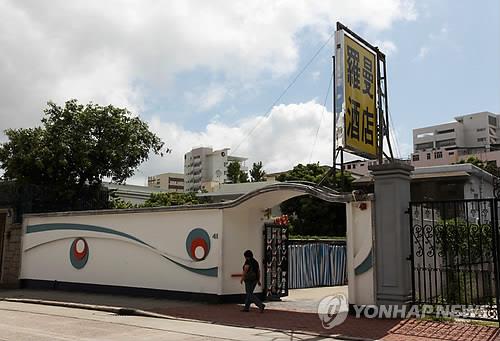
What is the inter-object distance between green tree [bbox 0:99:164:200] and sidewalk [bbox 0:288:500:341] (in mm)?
6437

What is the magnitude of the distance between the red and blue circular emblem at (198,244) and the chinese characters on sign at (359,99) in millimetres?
5267

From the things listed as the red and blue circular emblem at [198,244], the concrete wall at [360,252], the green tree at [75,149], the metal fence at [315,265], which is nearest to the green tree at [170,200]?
the green tree at [75,149]

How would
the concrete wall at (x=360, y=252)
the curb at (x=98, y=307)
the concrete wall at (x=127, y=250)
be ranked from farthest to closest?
the concrete wall at (x=127, y=250)
the curb at (x=98, y=307)
the concrete wall at (x=360, y=252)

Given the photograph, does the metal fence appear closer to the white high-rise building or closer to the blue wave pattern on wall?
the blue wave pattern on wall

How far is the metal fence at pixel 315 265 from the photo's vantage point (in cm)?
2039

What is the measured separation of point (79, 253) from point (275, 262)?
23.0 feet

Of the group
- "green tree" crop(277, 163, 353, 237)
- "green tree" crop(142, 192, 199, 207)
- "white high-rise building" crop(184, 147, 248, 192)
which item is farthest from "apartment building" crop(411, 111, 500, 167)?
"green tree" crop(142, 192, 199, 207)

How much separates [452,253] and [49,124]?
1773cm

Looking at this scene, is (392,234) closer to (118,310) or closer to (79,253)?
(118,310)

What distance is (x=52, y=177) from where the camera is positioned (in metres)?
22.9

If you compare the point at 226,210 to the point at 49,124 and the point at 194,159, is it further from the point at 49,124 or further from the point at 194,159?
the point at 194,159

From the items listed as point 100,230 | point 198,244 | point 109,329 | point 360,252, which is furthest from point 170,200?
point 109,329

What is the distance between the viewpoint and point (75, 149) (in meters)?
23.2

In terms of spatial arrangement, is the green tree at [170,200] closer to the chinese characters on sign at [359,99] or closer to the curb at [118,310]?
the curb at [118,310]
